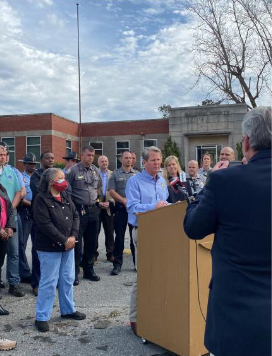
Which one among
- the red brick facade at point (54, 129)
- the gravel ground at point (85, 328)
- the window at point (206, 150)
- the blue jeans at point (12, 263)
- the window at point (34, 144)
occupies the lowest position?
the gravel ground at point (85, 328)

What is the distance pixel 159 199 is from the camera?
16.3ft

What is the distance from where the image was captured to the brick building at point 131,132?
89.2 ft

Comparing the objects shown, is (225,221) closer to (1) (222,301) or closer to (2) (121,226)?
(1) (222,301)

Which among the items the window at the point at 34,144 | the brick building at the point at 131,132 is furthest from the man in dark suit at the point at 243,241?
the window at the point at 34,144

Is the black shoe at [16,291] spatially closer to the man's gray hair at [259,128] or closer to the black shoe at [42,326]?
the black shoe at [42,326]

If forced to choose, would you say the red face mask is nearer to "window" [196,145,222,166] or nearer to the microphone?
the microphone

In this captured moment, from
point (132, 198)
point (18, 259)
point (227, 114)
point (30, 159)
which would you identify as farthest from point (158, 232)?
point (227, 114)

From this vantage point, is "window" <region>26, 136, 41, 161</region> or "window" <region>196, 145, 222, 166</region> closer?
"window" <region>196, 145, 222, 166</region>

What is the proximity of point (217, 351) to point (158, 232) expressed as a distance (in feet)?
5.78

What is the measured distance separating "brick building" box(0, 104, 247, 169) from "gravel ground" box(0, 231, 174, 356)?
22.4 metres

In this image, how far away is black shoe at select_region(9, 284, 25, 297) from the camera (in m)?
5.64

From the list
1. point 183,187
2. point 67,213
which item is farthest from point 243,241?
point 67,213

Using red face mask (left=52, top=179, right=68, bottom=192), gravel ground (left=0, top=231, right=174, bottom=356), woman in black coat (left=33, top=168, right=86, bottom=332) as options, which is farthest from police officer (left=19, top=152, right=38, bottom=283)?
red face mask (left=52, top=179, right=68, bottom=192)

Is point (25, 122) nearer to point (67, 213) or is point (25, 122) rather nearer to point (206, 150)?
point (206, 150)
